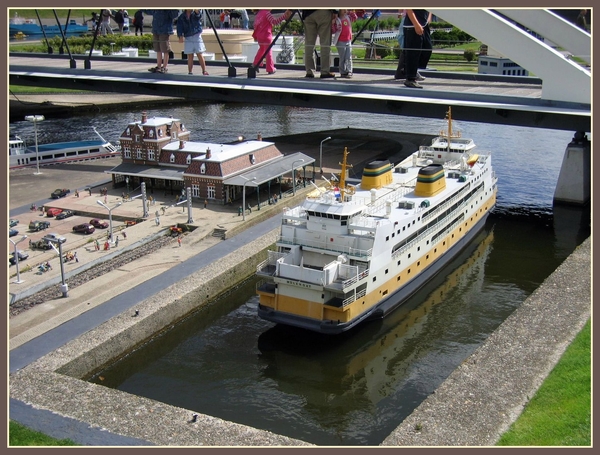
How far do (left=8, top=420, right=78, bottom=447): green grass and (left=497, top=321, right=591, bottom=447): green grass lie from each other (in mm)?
15052

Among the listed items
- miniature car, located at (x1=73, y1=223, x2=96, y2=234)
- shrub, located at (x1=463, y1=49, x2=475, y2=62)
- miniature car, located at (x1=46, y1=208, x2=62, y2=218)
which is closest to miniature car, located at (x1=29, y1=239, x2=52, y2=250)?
miniature car, located at (x1=73, y1=223, x2=96, y2=234)

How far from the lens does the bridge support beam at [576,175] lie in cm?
5731

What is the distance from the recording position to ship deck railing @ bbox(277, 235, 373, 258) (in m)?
36.2

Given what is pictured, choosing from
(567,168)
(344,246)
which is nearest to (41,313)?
(344,246)

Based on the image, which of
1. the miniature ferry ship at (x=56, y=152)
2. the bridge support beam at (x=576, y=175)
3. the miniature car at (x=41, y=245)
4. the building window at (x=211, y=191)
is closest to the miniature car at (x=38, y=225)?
the miniature car at (x=41, y=245)

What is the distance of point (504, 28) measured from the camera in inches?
2040

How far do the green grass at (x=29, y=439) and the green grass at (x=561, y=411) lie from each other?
15.1 meters

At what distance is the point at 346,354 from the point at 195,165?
930 inches

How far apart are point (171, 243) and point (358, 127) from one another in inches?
1804

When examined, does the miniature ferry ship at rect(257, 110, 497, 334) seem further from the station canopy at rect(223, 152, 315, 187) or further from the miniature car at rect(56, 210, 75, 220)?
the miniature car at rect(56, 210, 75, 220)

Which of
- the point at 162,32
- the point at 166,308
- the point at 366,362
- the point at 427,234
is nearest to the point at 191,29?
the point at 162,32

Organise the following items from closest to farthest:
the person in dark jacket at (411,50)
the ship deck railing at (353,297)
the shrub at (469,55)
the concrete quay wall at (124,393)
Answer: the concrete quay wall at (124,393)
the ship deck railing at (353,297)
the person in dark jacket at (411,50)
the shrub at (469,55)

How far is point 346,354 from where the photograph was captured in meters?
35.5

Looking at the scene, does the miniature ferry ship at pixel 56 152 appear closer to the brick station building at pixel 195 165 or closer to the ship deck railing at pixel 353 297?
the brick station building at pixel 195 165
